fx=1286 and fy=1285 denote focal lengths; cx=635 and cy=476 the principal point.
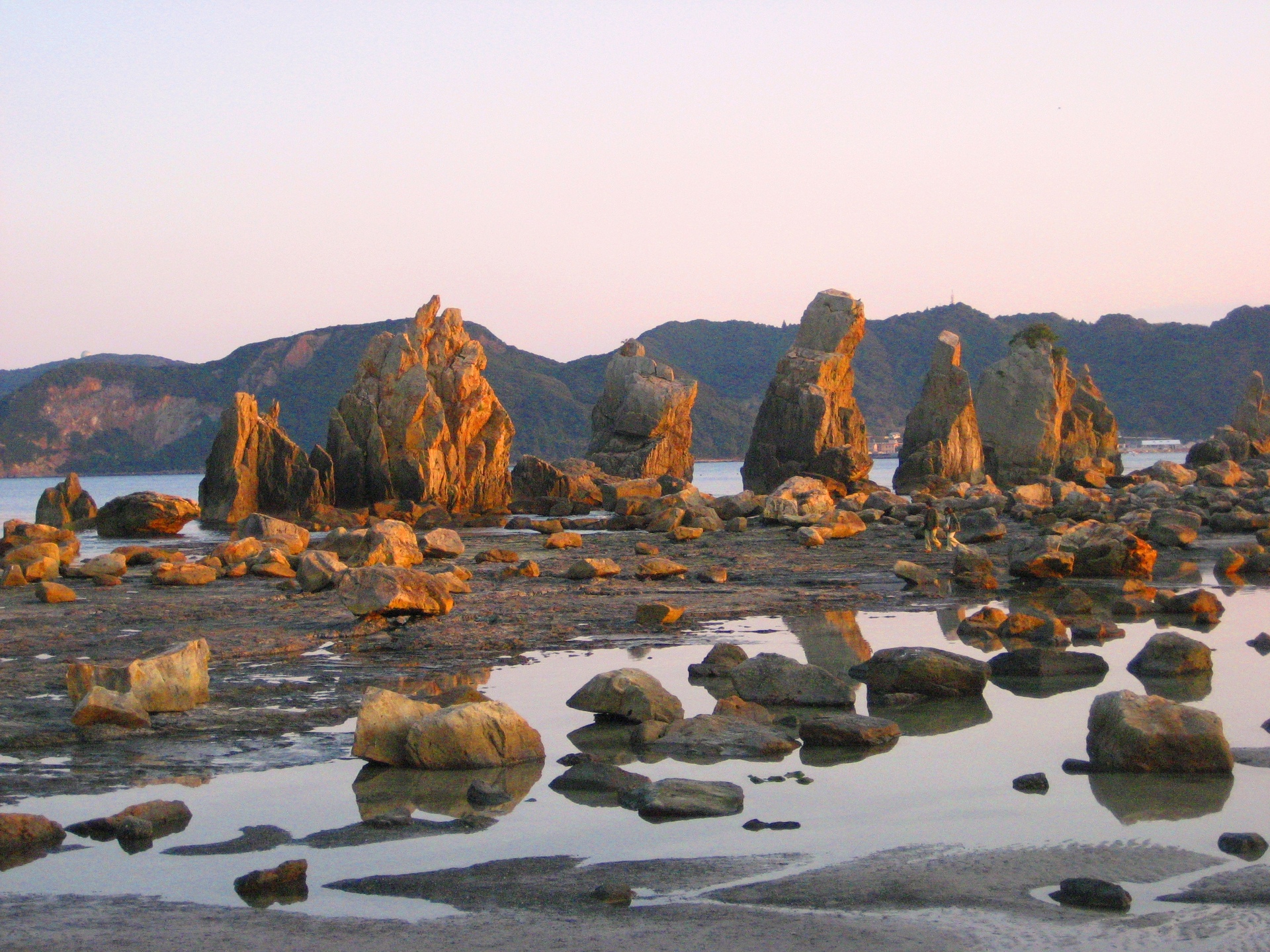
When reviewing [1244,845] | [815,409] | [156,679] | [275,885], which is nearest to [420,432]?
[815,409]

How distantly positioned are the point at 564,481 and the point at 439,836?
145 ft

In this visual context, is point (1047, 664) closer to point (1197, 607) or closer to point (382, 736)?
point (1197, 607)

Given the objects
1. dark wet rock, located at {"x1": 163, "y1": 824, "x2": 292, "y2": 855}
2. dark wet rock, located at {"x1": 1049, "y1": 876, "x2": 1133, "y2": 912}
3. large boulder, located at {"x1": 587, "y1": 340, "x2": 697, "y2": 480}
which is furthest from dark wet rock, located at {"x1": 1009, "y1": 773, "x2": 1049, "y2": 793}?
large boulder, located at {"x1": 587, "y1": 340, "x2": 697, "y2": 480}

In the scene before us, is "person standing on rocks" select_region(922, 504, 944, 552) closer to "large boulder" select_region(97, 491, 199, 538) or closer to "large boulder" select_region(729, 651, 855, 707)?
"large boulder" select_region(729, 651, 855, 707)

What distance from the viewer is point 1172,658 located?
36.2ft

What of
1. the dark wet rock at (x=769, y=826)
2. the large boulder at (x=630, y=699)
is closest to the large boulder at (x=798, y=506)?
the large boulder at (x=630, y=699)

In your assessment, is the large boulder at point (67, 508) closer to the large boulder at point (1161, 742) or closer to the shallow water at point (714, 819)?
the shallow water at point (714, 819)

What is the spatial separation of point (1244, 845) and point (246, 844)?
15.9ft

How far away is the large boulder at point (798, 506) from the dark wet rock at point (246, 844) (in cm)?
2601

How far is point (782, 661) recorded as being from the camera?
34.0 ft

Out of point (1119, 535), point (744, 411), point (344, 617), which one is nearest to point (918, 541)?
point (1119, 535)

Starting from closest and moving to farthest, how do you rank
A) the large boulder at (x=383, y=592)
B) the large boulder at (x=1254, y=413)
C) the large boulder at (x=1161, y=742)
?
the large boulder at (x=1161, y=742), the large boulder at (x=383, y=592), the large boulder at (x=1254, y=413)

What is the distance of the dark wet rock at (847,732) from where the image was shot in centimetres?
864

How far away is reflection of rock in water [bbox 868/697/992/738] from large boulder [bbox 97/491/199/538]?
32.0 meters
